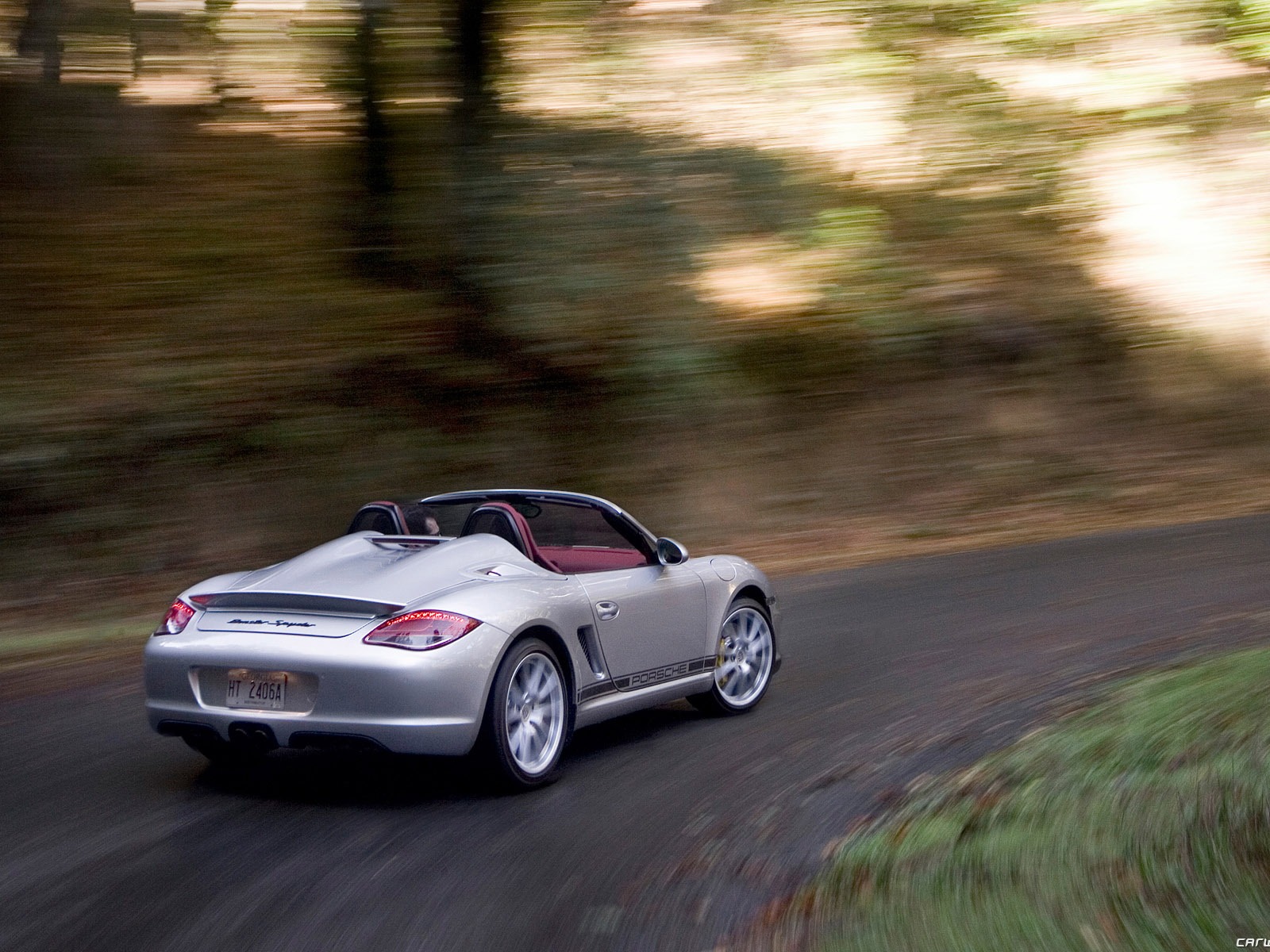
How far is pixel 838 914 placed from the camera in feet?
13.8

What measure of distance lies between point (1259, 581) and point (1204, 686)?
4695 millimetres

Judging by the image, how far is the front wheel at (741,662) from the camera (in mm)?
7434

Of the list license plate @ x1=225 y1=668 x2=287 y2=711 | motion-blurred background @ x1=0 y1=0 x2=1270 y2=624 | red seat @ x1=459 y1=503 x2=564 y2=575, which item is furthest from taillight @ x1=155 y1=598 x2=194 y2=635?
motion-blurred background @ x1=0 y1=0 x2=1270 y2=624

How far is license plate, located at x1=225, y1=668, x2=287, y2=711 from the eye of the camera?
550cm

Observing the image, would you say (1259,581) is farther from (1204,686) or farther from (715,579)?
(715,579)

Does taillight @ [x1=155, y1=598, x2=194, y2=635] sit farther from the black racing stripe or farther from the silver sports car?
the black racing stripe

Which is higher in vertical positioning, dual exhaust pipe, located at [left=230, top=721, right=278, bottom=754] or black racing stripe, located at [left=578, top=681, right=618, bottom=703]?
dual exhaust pipe, located at [left=230, top=721, right=278, bottom=754]

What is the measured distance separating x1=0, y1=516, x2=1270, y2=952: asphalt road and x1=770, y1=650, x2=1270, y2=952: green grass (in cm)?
31

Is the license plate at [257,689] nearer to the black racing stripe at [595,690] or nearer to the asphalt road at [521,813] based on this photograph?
the asphalt road at [521,813]

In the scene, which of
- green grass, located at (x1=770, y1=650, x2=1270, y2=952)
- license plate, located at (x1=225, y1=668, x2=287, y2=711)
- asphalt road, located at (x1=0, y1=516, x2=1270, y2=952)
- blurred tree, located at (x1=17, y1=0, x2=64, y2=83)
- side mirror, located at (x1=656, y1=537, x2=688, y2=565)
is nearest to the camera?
green grass, located at (x1=770, y1=650, x2=1270, y2=952)

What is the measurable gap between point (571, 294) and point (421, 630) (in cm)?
990

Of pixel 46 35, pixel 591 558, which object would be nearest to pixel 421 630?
pixel 591 558

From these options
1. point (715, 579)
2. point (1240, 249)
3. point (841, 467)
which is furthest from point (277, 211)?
point (1240, 249)

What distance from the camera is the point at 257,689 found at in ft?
18.2
